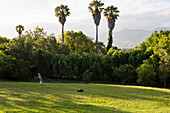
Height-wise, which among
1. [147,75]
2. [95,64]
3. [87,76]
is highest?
[95,64]

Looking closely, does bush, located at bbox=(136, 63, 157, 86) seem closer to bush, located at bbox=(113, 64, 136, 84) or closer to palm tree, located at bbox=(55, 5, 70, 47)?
bush, located at bbox=(113, 64, 136, 84)

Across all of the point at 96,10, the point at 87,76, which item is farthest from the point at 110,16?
the point at 87,76

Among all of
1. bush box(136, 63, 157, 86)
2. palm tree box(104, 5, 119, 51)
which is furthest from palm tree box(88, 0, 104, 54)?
bush box(136, 63, 157, 86)

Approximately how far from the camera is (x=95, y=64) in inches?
1966

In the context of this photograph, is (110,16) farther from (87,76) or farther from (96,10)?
(87,76)

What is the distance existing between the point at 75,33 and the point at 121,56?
25.8 m

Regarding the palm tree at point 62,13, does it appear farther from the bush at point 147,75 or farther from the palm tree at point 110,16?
the bush at point 147,75

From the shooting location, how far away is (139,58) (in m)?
48.5

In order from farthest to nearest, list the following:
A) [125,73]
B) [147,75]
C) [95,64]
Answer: [95,64], [125,73], [147,75]

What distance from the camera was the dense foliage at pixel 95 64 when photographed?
42438 millimetres

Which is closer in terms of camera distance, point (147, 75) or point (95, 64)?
point (147, 75)

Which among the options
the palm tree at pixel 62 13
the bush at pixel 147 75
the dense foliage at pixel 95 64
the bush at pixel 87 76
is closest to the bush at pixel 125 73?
the dense foliage at pixel 95 64

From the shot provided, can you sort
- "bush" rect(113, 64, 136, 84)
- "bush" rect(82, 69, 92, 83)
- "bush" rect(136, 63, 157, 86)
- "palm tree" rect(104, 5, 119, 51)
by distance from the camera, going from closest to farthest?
1. "bush" rect(136, 63, 157, 86)
2. "bush" rect(82, 69, 92, 83)
3. "bush" rect(113, 64, 136, 84)
4. "palm tree" rect(104, 5, 119, 51)

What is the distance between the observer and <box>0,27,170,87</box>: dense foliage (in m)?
42.4
